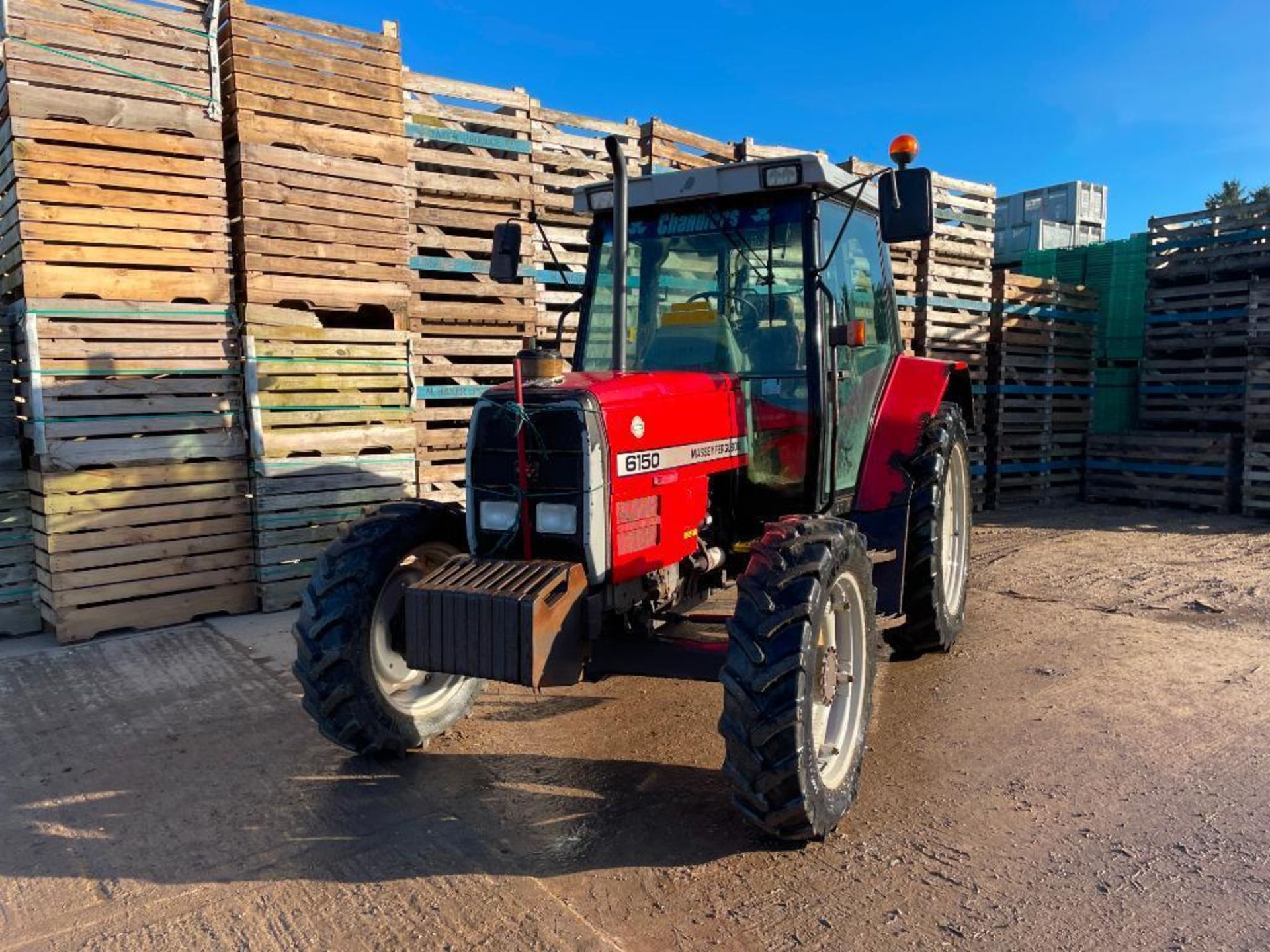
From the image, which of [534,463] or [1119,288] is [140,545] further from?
[1119,288]

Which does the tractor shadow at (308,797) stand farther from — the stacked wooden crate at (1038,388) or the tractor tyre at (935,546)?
the stacked wooden crate at (1038,388)

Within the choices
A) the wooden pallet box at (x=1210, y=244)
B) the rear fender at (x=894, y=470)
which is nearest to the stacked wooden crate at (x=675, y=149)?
the rear fender at (x=894, y=470)

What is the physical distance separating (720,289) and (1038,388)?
8.06m

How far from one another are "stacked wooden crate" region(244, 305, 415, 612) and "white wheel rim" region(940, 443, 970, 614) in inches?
135

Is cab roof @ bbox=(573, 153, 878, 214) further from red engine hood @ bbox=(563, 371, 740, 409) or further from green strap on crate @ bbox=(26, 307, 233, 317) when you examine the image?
green strap on crate @ bbox=(26, 307, 233, 317)

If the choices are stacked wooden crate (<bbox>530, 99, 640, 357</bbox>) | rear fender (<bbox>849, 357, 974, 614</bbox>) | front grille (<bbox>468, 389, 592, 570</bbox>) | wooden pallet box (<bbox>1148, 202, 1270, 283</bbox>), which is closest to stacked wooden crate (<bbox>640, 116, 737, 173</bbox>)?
stacked wooden crate (<bbox>530, 99, 640, 357</bbox>)

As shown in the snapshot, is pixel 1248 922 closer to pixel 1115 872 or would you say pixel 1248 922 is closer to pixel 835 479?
pixel 1115 872

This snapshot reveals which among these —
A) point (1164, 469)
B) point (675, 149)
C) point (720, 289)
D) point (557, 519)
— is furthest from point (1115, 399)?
point (557, 519)

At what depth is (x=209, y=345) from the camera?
19.1 ft

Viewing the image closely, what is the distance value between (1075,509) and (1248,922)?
8.83 meters

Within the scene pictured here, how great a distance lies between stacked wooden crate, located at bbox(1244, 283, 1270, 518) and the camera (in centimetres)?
993

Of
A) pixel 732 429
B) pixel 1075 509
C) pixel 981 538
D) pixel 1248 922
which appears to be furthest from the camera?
pixel 1075 509

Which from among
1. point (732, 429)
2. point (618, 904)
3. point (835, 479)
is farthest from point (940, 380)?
point (618, 904)

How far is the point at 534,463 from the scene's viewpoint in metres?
3.32
